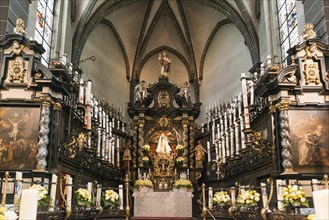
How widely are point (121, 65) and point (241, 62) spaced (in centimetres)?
781

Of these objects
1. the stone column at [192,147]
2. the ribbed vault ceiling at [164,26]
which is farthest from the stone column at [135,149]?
the ribbed vault ceiling at [164,26]

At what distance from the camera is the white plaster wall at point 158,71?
23828 millimetres

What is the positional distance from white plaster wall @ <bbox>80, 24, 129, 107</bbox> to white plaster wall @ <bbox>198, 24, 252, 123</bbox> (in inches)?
200

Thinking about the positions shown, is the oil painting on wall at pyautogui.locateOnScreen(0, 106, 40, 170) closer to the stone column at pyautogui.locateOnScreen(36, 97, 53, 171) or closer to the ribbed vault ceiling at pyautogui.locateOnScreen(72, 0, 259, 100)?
the stone column at pyautogui.locateOnScreen(36, 97, 53, 171)

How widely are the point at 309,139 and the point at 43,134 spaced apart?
7890mm

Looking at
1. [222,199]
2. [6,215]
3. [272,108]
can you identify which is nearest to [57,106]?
[222,199]

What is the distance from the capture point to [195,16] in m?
22.1

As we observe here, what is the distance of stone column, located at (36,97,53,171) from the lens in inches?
424

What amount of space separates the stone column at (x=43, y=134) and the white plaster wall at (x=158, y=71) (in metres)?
12.8

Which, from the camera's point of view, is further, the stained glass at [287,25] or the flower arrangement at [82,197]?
the stained glass at [287,25]

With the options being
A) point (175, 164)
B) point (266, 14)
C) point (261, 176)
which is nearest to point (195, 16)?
point (266, 14)

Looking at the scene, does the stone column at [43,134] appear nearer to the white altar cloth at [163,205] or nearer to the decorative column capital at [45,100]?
the decorative column capital at [45,100]

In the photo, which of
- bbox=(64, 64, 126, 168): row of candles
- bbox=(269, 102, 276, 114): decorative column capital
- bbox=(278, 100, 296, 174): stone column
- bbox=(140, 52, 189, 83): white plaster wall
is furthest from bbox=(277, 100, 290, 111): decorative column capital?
bbox=(140, 52, 189, 83): white plaster wall

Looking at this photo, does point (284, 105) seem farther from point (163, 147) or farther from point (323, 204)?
point (163, 147)
